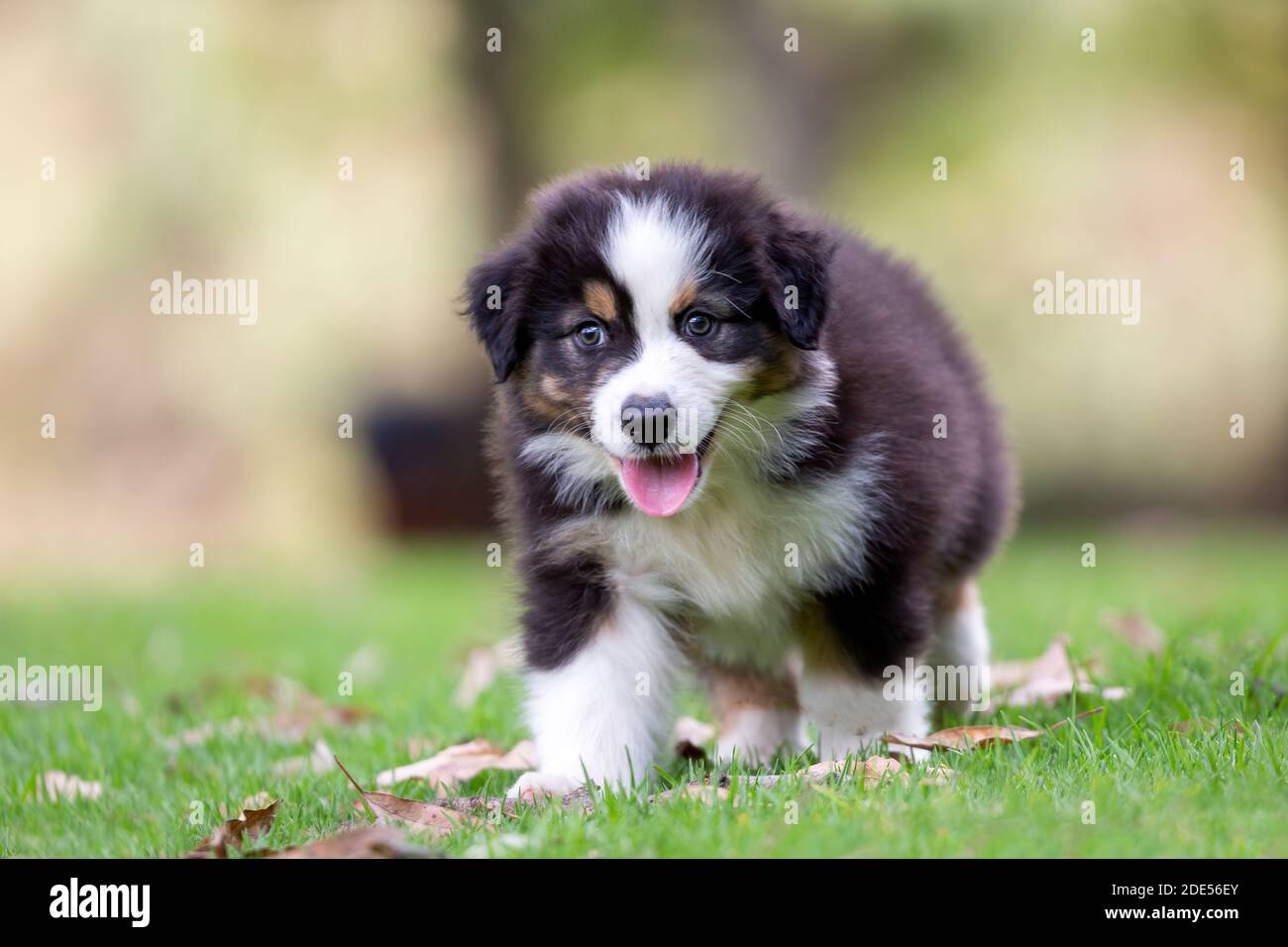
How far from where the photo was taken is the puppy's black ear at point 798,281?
11.9ft

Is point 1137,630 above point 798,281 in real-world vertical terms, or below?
below

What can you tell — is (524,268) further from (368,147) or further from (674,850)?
(368,147)

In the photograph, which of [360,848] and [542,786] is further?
[542,786]

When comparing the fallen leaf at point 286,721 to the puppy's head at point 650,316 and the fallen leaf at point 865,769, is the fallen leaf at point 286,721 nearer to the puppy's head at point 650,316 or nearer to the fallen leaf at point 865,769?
the puppy's head at point 650,316

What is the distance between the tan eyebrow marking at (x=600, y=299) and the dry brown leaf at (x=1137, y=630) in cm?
241

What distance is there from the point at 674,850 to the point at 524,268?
1.55 m

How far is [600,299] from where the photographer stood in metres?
3.58

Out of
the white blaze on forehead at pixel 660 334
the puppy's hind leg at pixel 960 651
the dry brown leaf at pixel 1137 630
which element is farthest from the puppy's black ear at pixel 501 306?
the dry brown leaf at pixel 1137 630

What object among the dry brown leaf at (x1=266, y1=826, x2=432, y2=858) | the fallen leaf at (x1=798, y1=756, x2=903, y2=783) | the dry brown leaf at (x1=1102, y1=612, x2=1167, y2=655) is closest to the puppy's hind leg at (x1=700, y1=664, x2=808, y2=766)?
the fallen leaf at (x1=798, y1=756, x2=903, y2=783)

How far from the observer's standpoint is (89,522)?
41.3 ft

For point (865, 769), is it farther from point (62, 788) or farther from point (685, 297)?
point (62, 788)

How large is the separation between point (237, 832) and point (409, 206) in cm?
1005

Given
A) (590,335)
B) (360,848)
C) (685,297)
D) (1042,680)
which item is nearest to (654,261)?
(685,297)
